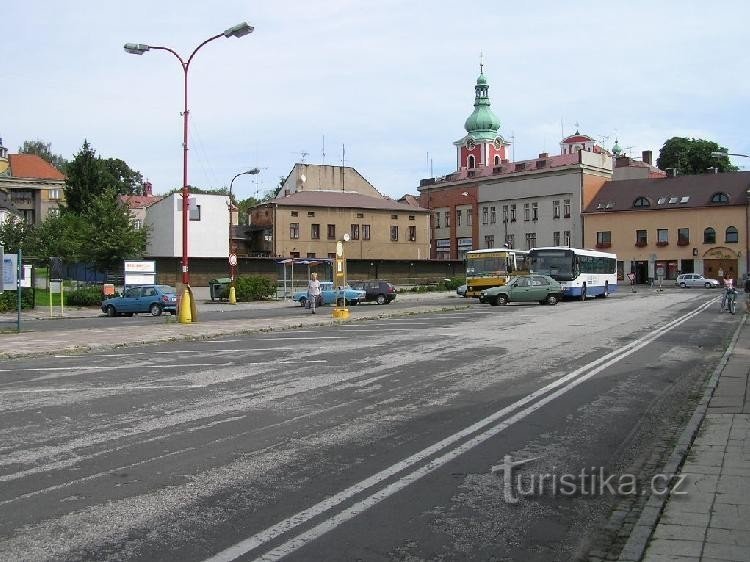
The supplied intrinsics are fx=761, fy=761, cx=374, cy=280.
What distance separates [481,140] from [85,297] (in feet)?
260

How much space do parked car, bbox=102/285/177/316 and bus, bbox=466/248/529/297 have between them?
1878 centimetres

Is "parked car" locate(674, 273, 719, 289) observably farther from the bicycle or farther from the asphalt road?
the asphalt road

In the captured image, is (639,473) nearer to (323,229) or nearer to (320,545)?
(320,545)

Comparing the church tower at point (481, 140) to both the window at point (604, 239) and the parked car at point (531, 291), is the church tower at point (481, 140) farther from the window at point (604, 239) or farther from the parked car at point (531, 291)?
the parked car at point (531, 291)

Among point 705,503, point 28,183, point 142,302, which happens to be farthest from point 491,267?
point 28,183

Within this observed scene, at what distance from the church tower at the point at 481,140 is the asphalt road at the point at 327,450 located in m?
99.4

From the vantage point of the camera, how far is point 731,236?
263ft

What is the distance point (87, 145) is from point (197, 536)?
82091 mm

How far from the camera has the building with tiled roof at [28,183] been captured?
88.6 meters

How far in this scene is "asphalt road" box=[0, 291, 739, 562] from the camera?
5375mm

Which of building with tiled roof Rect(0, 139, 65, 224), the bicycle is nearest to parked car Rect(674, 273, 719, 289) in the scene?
the bicycle

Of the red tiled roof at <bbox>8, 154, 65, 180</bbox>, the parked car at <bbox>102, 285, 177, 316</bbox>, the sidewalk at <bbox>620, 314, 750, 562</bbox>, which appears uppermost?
the red tiled roof at <bbox>8, 154, 65, 180</bbox>

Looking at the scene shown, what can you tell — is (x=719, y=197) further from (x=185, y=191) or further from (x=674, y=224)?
(x=185, y=191)

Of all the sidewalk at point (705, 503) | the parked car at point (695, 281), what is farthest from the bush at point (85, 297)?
the parked car at point (695, 281)
